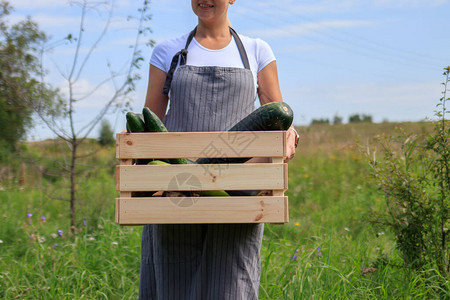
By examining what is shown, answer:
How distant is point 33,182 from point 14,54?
2279 millimetres

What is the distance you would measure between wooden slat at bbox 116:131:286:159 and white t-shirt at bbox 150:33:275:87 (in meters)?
0.57

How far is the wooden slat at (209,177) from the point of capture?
69.3 inches

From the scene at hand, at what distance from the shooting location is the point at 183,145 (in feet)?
5.88

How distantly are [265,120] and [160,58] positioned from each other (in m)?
0.75

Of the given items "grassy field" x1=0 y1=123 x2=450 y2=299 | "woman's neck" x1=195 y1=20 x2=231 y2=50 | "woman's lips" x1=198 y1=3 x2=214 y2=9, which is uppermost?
"woman's lips" x1=198 y1=3 x2=214 y2=9

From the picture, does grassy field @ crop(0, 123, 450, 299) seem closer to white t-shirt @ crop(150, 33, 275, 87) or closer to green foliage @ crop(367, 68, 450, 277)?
green foliage @ crop(367, 68, 450, 277)

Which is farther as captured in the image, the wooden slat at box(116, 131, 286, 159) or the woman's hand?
the woman's hand

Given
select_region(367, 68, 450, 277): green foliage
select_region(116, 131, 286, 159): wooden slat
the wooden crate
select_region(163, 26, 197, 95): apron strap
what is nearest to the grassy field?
select_region(367, 68, 450, 277): green foliage

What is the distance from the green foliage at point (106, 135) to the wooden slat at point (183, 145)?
324 cm

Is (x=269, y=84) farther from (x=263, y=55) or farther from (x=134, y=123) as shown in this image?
(x=134, y=123)

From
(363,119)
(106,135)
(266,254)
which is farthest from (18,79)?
(363,119)

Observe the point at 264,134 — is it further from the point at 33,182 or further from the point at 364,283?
the point at 33,182

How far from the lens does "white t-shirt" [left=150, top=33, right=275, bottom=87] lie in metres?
2.25

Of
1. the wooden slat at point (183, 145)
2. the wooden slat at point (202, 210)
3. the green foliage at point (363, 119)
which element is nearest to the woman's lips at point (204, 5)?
the wooden slat at point (183, 145)
